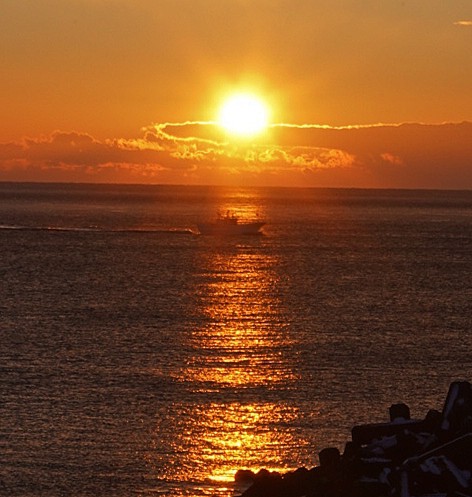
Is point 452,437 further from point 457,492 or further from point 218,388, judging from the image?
point 218,388

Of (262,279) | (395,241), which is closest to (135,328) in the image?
(262,279)

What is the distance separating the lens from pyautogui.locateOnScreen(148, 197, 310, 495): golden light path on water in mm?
38344

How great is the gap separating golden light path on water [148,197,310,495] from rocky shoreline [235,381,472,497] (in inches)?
300

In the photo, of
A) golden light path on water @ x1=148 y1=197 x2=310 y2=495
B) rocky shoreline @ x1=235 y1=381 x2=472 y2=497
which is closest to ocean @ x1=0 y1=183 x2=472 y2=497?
golden light path on water @ x1=148 y1=197 x2=310 y2=495

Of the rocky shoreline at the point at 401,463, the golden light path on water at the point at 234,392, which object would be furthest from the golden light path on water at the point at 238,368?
the rocky shoreline at the point at 401,463

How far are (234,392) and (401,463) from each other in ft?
81.9

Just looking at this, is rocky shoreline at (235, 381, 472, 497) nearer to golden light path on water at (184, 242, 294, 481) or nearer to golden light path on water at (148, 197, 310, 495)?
golden light path on water at (148, 197, 310, 495)

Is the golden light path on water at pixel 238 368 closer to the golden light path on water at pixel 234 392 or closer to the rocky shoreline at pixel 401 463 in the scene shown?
the golden light path on water at pixel 234 392

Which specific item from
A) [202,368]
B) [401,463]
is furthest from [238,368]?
[401,463]

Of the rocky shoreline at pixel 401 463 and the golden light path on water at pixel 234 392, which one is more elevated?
the golden light path on water at pixel 234 392

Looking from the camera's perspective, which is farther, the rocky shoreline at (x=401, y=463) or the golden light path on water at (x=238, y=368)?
the golden light path on water at (x=238, y=368)

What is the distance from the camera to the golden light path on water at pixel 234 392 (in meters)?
38.3

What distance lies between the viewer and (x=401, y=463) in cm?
2511

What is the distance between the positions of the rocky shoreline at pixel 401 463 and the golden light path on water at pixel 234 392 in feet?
25.0
